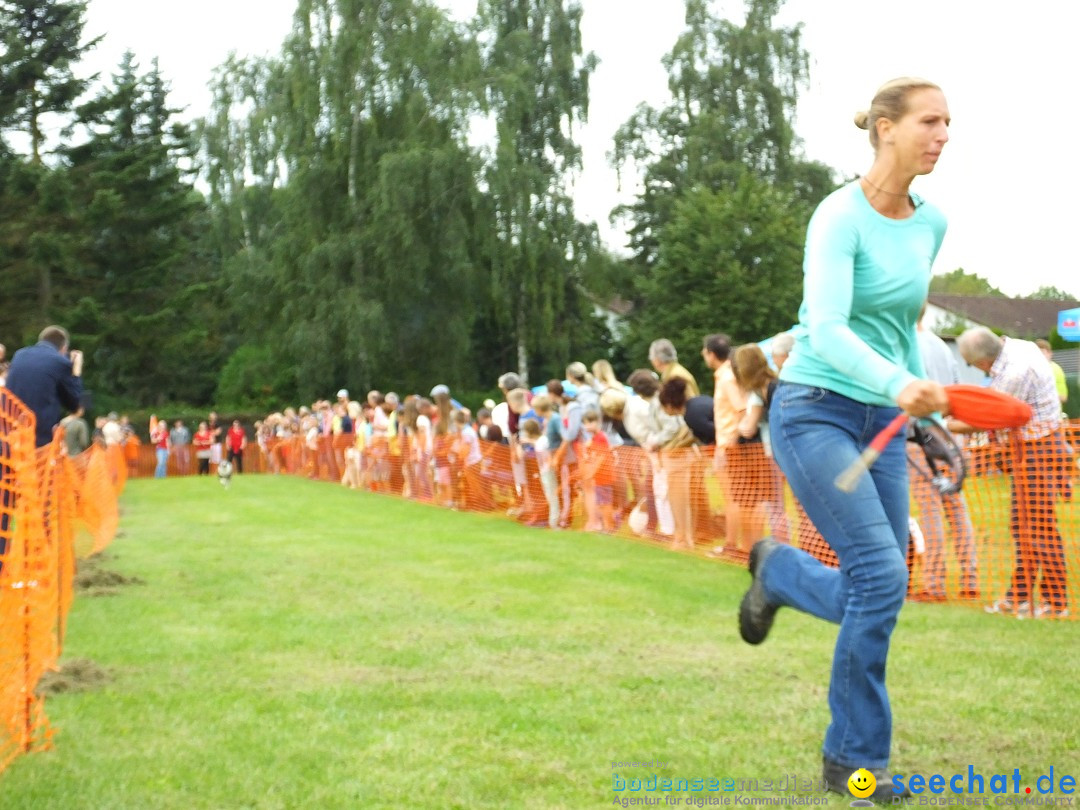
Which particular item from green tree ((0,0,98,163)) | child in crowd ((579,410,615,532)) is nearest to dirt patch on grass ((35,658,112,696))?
child in crowd ((579,410,615,532))

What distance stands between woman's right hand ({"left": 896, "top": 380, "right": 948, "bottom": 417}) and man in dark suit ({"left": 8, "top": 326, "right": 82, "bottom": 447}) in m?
6.52

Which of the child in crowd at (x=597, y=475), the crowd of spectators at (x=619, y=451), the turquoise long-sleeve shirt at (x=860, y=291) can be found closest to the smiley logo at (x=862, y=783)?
the turquoise long-sleeve shirt at (x=860, y=291)

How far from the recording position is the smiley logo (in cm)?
384

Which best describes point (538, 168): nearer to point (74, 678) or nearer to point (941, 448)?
point (74, 678)

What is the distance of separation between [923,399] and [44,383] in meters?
6.66

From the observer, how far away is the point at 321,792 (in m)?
4.25

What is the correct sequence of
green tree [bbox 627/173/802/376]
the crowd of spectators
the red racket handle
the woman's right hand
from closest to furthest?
1. the woman's right hand
2. the red racket handle
3. the crowd of spectators
4. green tree [bbox 627/173/802/376]

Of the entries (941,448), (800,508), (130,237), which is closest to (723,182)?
(130,237)

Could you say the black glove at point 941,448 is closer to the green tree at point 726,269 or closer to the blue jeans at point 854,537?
the blue jeans at point 854,537

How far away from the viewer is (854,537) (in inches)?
153

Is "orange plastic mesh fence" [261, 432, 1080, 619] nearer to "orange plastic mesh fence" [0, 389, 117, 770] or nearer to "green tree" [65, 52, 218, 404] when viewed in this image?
"orange plastic mesh fence" [0, 389, 117, 770]

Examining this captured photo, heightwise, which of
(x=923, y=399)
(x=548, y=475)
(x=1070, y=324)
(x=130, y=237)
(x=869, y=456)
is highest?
(x=130, y=237)

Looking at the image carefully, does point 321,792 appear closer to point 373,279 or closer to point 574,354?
point 373,279

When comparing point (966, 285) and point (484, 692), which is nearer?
point (484, 692)
